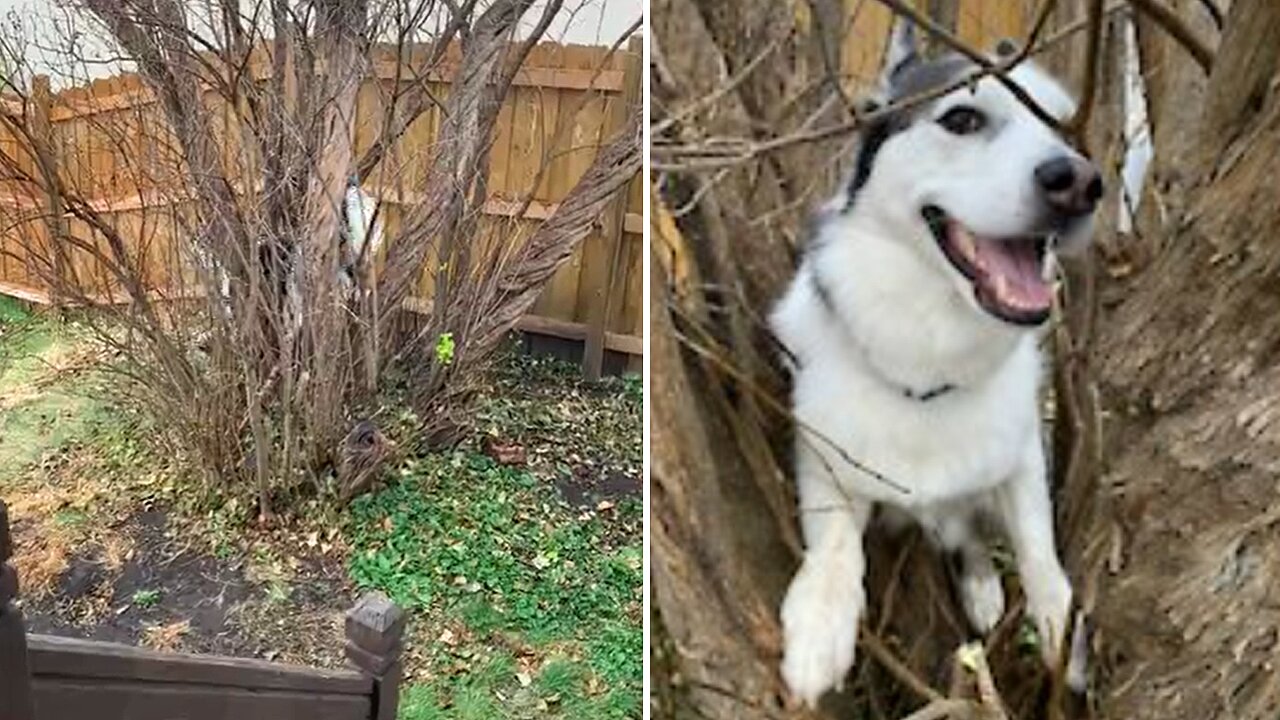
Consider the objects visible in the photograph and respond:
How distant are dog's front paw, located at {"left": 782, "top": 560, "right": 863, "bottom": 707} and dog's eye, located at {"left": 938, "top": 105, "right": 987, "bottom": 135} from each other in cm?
22

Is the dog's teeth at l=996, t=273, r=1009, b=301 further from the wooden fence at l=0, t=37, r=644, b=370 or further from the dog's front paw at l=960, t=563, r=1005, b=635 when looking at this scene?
the wooden fence at l=0, t=37, r=644, b=370

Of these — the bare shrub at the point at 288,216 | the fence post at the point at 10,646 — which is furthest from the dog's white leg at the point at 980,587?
the bare shrub at the point at 288,216

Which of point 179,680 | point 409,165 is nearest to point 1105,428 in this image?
point 179,680

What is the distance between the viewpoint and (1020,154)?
21.5 inches

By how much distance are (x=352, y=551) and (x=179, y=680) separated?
0.84 meters

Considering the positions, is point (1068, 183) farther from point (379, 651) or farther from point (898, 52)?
point (379, 651)

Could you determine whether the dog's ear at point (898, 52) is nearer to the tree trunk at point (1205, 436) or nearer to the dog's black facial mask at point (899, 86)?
the dog's black facial mask at point (899, 86)

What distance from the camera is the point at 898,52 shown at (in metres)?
0.59

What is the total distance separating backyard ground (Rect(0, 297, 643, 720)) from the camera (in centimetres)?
176

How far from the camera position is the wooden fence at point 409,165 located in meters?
1.78

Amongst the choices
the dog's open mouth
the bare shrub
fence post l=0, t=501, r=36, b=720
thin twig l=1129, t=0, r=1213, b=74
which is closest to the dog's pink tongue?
the dog's open mouth

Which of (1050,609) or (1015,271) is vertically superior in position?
(1015,271)

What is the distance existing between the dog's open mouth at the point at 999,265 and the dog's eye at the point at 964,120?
0.03 m

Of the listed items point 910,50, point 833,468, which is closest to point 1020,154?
point 910,50
